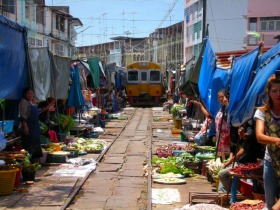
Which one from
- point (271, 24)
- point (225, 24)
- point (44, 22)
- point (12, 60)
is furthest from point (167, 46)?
point (12, 60)

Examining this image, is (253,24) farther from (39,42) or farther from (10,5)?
(10,5)

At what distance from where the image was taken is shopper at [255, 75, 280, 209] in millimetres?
4984

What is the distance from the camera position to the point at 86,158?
44.6 feet

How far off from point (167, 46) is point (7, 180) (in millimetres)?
60872

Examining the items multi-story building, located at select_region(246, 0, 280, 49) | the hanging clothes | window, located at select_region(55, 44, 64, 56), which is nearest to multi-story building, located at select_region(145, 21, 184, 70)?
window, located at select_region(55, 44, 64, 56)

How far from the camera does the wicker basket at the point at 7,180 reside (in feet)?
28.4

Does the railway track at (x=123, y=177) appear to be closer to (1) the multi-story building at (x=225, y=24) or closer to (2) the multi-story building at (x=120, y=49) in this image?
(1) the multi-story building at (x=225, y=24)

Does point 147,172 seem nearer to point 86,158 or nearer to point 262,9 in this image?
point 86,158

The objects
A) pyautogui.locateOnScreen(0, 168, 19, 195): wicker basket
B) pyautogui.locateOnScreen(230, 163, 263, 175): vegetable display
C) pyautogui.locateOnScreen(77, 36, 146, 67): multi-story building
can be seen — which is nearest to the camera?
pyautogui.locateOnScreen(230, 163, 263, 175): vegetable display

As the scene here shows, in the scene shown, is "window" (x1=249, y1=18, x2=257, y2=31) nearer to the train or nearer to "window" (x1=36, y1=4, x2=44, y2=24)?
the train

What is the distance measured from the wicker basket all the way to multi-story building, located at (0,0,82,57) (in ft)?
72.8

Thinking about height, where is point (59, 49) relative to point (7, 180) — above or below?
above

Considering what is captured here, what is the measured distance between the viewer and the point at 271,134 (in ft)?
16.6

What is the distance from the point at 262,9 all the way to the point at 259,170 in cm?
3935
